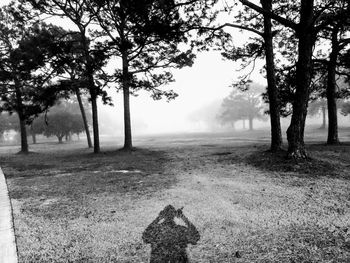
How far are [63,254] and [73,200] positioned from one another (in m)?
2.42

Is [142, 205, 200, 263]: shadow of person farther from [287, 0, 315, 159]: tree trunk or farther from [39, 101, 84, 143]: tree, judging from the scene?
[39, 101, 84, 143]: tree

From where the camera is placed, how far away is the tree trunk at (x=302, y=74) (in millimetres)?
7411

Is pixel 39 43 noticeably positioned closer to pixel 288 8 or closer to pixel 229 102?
pixel 288 8

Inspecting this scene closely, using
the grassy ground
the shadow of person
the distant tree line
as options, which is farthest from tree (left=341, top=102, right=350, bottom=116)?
the shadow of person

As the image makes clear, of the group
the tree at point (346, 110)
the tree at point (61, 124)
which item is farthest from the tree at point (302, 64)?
the tree at point (61, 124)

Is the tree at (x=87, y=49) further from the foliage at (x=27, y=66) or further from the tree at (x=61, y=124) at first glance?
the tree at (x=61, y=124)

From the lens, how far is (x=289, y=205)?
173 inches

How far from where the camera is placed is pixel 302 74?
7477mm

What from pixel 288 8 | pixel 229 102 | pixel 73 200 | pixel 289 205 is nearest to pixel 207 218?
pixel 289 205

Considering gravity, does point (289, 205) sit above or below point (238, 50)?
below

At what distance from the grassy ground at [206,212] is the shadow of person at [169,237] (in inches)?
5.2

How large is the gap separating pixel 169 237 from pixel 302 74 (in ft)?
23.1

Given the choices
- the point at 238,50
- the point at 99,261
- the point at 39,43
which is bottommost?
the point at 99,261

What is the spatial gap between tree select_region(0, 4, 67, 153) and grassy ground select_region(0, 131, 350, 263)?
22.3 ft
